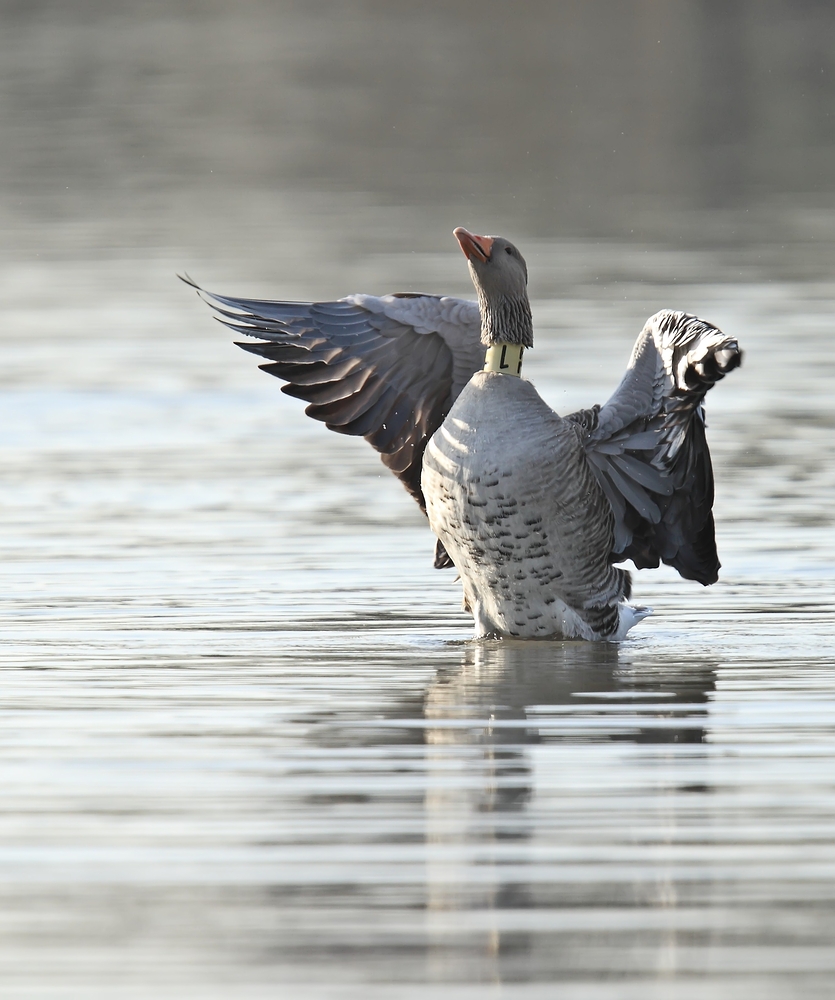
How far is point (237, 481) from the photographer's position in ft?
46.8

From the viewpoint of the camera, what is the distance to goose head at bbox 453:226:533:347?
1042 centimetres

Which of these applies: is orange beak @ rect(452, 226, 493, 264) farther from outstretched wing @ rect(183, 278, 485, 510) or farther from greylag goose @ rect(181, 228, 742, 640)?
outstretched wing @ rect(183, 278, 485, 510)

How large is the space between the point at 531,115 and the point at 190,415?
3140cm

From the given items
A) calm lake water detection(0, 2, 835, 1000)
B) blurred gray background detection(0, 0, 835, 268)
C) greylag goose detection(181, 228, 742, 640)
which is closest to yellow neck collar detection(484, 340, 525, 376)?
greylag goose detection(181, 228, 742, 640)

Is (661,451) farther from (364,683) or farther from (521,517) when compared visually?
(364,683)

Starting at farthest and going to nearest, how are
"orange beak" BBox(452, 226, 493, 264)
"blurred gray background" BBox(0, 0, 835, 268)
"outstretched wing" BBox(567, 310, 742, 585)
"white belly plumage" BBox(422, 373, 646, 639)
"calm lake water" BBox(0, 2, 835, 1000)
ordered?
"blurred gray background" BBox(0, 0, 835, 268) < "orange beak" BBox(452, 226, 493, 264) < "white belly plumage" BBox(422, 373, 646, 639) < "outstretched wing" BBox(567, 310, 742, 585) < "calm lake water" BBox(0, 2, 835, 1000)

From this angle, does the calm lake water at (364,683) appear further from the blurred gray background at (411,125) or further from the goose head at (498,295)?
the blurred gray background at (411,125)

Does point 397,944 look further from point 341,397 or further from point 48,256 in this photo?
point 48,256

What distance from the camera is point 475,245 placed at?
10.4m

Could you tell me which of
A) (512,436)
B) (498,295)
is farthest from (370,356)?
(512,436)

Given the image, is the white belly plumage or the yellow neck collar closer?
the white belly plumage

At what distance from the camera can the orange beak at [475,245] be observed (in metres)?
10.3

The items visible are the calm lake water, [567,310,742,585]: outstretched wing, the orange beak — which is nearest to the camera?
the calm lake water

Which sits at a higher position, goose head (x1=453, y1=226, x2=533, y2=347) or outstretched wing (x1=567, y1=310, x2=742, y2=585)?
goose head (x1=453, y1=226, x2=533, y2=347)
